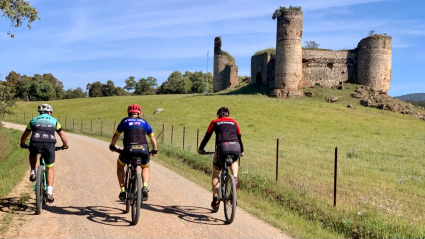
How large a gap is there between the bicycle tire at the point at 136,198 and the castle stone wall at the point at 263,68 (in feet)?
192

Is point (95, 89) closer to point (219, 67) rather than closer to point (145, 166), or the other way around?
point (219, 67)

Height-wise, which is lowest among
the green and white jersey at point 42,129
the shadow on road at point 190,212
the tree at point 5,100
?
the shadow on road at point 190,212

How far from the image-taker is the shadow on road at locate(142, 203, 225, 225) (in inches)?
291

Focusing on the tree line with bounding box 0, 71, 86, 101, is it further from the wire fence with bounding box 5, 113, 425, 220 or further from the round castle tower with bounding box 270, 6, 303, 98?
the wire fence with bounding box 5, 113, 425, 220

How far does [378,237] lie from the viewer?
6.67m

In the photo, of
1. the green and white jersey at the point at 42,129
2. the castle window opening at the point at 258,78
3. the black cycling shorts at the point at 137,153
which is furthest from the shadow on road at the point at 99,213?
the castle window opening at the point at 258,78

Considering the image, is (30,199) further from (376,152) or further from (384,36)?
(384,36)

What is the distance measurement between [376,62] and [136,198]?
60.3 meters

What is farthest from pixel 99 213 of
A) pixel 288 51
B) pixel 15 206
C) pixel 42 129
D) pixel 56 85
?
pixel 56 85

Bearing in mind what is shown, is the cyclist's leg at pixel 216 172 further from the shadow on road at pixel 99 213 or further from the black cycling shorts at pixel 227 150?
the shadow on road at pixel 99 213

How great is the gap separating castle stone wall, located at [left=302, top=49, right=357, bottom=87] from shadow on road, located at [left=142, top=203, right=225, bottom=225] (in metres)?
57.6

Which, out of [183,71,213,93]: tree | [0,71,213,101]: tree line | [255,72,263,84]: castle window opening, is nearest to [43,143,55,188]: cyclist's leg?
[255,72,263,84]: castle window opening

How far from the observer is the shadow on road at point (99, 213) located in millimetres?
7035

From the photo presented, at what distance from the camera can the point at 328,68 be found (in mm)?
63781
